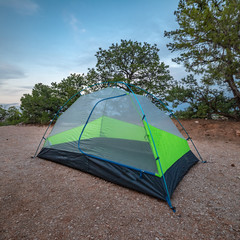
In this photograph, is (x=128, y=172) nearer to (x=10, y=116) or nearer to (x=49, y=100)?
(x=49, y=100)

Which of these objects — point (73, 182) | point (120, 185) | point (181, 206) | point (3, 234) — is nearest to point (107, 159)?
point (120, 185)

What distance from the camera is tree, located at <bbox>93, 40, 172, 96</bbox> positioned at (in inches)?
430

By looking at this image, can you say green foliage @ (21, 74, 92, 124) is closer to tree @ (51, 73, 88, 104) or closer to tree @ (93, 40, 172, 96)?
tree @ (51, 73, 88, 104)

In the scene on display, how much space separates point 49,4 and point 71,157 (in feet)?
20.7

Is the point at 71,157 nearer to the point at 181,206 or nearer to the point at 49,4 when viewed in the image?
the point at 181,206

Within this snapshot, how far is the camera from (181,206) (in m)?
2.28

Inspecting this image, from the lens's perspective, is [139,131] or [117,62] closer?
[139,131]

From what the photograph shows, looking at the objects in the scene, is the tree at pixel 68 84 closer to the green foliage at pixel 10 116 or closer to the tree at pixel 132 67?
the tree at pixel 132 67

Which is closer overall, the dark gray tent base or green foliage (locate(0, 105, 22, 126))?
the dark gray tent base

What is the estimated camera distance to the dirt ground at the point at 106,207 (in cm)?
177

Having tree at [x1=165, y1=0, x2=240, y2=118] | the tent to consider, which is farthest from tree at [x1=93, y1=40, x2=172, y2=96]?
the tent

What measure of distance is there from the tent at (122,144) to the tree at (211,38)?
15.1 ft

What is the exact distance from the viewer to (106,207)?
224 cm

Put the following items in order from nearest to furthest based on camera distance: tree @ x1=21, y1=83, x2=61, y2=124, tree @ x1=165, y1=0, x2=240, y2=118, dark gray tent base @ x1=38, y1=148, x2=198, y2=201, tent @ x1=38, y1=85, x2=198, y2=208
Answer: dark gray tent base @ x1=38, y1=148, x2=198, y2=201, tent @ x1=38, y1=85, x2=198, y2=208, tree @ x1=165, y1=0, x2=240, y2=118, tree @ x1=21, y1=83, x2=61, y2=124
